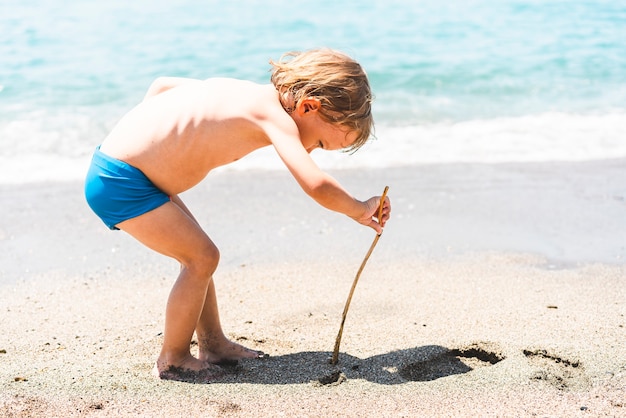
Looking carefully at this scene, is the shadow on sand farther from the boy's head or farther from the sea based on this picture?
the sea

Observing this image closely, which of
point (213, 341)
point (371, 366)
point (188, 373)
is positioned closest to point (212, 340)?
point (213, 341)

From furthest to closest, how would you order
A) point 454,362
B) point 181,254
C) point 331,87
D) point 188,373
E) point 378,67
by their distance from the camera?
point 378,67
point 454,362
point 188,373
point 181,254
point 331,87

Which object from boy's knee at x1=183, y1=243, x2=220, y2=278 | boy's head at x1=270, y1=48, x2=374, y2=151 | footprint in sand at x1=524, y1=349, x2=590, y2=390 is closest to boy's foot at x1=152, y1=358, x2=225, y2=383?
boy's knee at x1=183, y1=243, x2=220, y2=278

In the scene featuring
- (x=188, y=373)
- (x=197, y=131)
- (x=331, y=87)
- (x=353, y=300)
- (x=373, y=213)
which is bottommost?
(x=353, y=300)

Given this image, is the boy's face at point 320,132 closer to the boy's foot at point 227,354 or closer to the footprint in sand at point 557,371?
the boy's foot at point 227,354

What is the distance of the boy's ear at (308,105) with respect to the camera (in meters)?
2.59

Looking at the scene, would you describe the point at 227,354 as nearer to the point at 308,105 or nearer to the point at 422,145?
the point at 308,105

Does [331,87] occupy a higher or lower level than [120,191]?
higher

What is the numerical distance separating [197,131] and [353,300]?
4.56 feet

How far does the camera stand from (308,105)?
2621 mm

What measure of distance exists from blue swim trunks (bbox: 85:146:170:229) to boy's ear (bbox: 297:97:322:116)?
2.02 ft

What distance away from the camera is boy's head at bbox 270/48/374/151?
2.60 m

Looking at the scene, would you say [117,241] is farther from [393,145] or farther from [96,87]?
[96,87]

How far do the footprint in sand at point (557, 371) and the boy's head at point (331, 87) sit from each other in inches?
44.0
